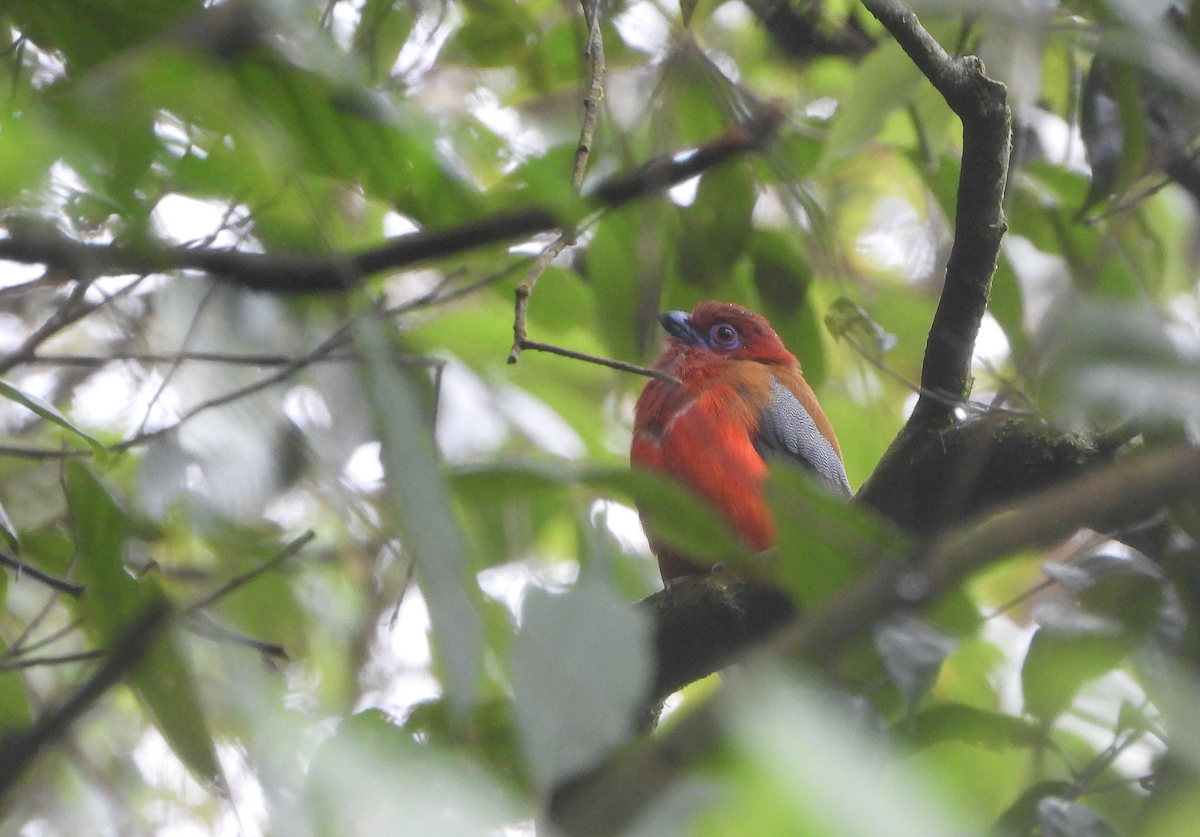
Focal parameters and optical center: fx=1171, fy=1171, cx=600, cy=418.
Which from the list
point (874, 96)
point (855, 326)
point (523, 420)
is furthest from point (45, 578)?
point (874, 96)

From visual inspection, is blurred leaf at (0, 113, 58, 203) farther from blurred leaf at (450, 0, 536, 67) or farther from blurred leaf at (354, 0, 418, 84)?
blurred leaf at (450, 0, 536, 67)

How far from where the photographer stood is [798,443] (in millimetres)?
4438

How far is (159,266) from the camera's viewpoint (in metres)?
2.12

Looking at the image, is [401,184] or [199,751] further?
[401,184]

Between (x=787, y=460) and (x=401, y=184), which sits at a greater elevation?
(x=401, y=184)

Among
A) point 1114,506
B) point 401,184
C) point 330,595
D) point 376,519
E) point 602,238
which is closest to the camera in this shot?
point 1114,506

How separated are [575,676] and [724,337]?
438 cm

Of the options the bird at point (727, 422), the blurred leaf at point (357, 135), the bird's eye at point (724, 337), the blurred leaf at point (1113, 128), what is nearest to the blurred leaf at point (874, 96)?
the blurred leaf at point (1113, 128)

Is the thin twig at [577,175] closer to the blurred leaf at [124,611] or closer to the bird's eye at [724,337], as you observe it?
the blurred leaf at [124,611]

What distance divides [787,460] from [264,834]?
3.29 m

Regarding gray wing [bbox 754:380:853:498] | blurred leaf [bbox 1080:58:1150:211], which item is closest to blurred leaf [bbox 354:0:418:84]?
blurred leaf [bbox 1080:58:1150:211]

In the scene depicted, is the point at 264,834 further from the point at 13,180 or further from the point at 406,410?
the point at 13,180

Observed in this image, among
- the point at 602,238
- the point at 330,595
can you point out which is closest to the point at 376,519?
the point at 330,595

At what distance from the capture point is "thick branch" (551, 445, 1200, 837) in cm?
83
